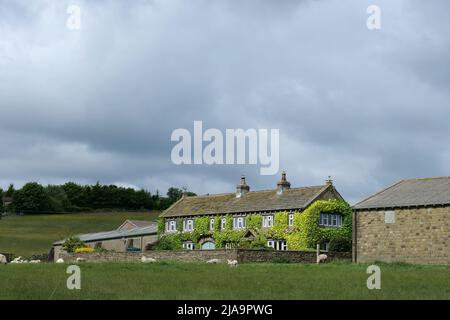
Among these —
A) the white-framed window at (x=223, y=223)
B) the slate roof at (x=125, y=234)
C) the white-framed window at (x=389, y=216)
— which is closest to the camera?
the white-framed window at (x=389, y=216)

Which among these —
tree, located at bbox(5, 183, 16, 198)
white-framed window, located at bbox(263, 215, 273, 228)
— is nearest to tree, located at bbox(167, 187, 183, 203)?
tree, located at bbox(5, 183, 16, 198)

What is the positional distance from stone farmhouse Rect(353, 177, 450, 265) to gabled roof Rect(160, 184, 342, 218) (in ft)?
43.9

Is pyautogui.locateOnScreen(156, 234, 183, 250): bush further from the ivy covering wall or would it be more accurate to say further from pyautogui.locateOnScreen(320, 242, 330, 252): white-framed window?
pyautogui.locateOnScreen(320, 242, 330, 252): white-framed window

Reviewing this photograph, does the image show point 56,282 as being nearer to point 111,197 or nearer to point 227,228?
point 227,228

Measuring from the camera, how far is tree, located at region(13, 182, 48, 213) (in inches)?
6378

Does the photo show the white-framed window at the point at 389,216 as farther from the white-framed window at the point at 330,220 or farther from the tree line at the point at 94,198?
the tree line at the point at 94,198

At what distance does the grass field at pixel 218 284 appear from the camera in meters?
25.6

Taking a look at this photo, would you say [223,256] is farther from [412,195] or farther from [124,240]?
[124,240]

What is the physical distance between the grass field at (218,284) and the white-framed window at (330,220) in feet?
112

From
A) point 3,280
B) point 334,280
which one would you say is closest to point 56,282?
point 3,280

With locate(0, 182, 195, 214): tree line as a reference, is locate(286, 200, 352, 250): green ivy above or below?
below

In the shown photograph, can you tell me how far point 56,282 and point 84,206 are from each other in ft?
484

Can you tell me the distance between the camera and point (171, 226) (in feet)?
284

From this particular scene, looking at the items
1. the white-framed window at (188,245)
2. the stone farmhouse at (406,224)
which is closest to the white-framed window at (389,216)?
the stone farmhouse at (406,224)
